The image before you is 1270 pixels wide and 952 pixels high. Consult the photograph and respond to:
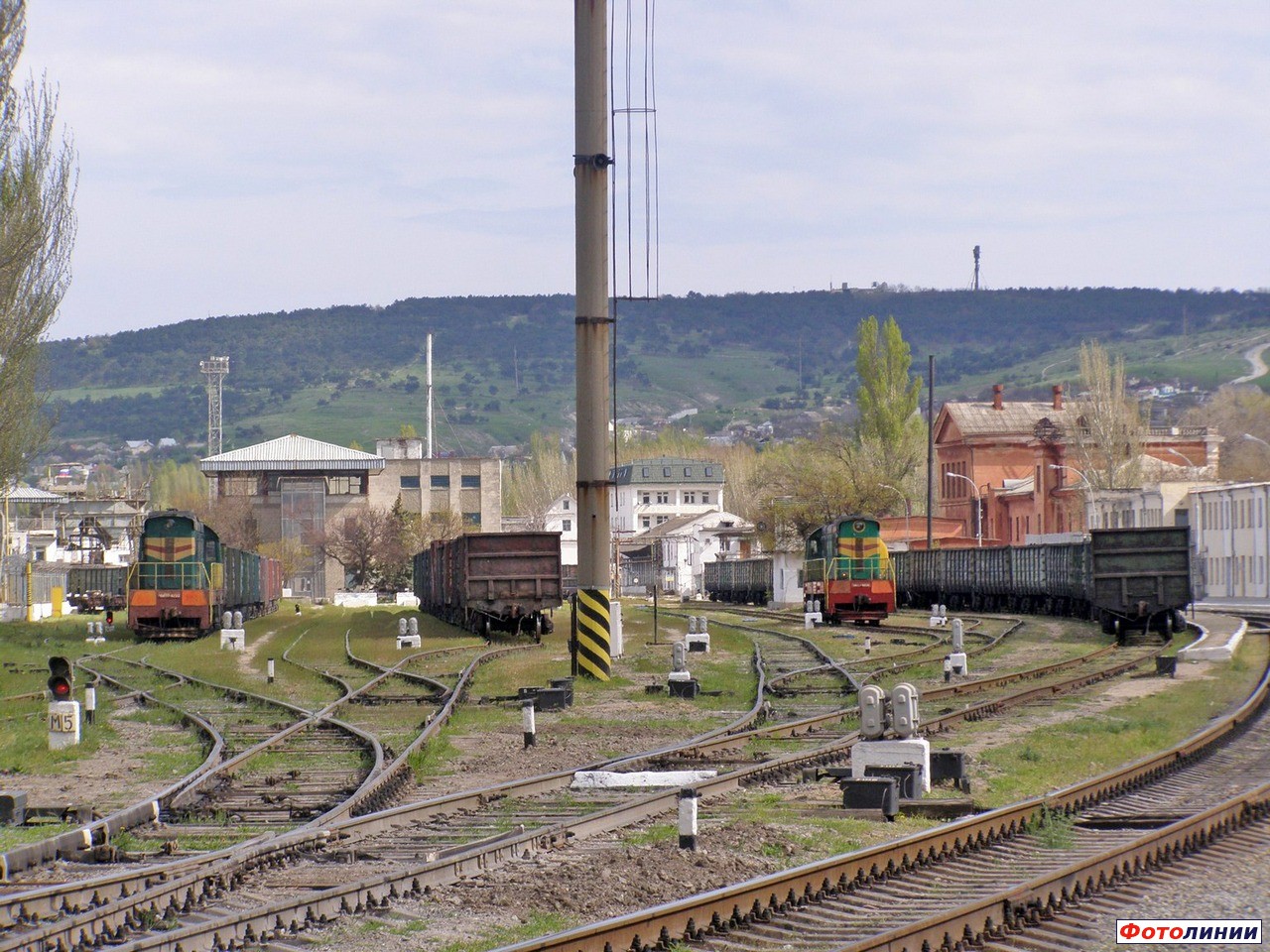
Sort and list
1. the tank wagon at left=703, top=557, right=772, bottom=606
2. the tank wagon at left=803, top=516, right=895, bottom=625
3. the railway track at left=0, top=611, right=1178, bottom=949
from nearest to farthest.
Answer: the railway track at left=0, top=611, right=1178, bottom=949 → the tank wagon at left=803, top=516, right=895, bottom=625 → the tank wagon at left=703, top=557, right=772, bottom=606

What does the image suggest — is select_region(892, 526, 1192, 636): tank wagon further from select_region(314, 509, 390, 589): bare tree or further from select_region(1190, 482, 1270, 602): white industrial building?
select_region(314, 509, 390, 589): bare tree

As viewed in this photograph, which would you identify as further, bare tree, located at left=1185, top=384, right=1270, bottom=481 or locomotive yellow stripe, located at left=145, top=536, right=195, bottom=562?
bare tree, located at left=1185, top=384, right=1270, bottom=481

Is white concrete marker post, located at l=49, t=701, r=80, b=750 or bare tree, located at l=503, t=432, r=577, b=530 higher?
bare tree, located at l=503, t=432, r=577, b=530

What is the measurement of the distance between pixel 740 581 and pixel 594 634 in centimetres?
5108

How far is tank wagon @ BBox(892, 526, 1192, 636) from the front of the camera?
3500 cm

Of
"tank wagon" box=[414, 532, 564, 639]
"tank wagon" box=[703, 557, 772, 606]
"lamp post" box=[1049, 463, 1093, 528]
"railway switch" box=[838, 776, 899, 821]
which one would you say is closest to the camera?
"railway switch" box=[838, 776, 899, 821]

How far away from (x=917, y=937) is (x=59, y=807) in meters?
8.21

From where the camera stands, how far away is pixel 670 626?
45156 mm

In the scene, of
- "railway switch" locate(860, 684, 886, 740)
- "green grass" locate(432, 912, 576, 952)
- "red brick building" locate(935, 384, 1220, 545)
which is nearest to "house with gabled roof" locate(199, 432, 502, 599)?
"red brick building" locate(935, 384, 1220, 545)

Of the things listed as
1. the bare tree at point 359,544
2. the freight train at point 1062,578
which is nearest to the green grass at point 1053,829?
the freight train at point 1062,578

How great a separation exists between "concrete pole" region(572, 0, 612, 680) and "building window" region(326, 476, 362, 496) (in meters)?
92.7

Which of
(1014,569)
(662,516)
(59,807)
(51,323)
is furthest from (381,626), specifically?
(662,516)

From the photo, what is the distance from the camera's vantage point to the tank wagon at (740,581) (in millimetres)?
68375

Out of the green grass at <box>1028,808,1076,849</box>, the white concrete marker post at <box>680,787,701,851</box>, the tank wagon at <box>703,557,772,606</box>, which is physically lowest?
the tank wagon at <box>703,557,772,606</box>
